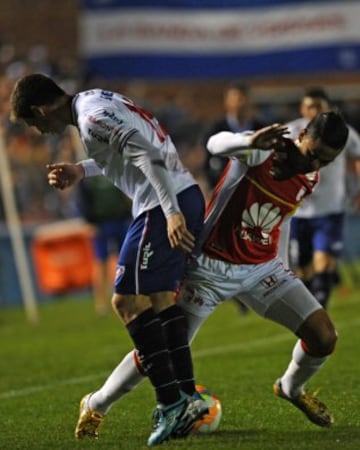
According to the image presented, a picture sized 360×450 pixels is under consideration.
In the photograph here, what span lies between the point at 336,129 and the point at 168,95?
19.9 meters

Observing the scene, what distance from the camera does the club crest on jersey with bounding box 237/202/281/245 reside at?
7.81 m

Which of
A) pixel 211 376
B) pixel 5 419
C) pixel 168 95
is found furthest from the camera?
pixel 168 95

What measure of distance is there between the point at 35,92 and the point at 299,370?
85.0 inches

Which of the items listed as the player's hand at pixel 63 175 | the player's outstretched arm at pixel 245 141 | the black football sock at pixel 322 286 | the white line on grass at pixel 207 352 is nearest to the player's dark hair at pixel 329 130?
the player's outstretched arm at pixel 245 141

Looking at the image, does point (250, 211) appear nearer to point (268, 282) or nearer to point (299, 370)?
point (268, 282)

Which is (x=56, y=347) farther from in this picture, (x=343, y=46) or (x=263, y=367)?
(x=343, y=46)

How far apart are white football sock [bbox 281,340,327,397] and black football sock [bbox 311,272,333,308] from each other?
15.4 ft

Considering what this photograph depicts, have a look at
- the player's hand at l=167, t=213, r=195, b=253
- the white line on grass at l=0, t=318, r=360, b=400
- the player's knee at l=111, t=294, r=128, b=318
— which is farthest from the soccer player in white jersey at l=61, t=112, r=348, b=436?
the white line on grass at l=0, t=318, r=360, b=400

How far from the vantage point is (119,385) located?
7.77 metres

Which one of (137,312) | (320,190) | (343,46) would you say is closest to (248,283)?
(137,312)

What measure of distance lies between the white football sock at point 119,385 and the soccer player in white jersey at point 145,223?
0.25 m

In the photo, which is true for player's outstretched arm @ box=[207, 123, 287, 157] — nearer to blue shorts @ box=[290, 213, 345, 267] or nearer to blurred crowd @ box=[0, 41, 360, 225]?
blue shorts @ box=[290, 213, 345, 267]

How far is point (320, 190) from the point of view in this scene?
44.4 ft

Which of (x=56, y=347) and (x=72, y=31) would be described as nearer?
(x=56, y=347)
